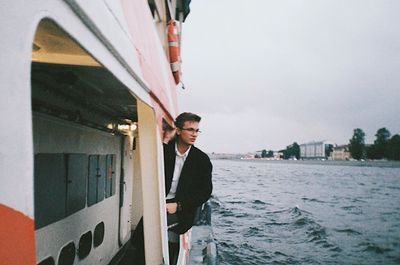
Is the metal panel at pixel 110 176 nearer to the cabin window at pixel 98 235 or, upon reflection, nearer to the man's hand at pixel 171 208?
the cabin window at pixel 98 235

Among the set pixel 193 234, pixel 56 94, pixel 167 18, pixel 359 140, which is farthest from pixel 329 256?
pixel 359 140

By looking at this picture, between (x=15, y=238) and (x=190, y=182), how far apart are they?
286 centimetres

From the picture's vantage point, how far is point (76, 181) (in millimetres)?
4684

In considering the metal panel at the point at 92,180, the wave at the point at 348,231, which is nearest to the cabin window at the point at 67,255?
the metal panel at the point at 92,180

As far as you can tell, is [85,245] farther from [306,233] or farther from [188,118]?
[306,233]

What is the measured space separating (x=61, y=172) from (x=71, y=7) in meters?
3.40

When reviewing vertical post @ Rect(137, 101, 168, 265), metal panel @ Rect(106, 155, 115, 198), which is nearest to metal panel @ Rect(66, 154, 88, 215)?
metal panel @ Rect(106, 155, 115, 198)

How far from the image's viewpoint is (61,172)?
4.08m

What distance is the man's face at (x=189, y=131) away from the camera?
135 inches

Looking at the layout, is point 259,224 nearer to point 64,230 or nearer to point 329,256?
point 329,256

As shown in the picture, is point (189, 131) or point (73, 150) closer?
point (189, 131)

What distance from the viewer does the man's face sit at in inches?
135

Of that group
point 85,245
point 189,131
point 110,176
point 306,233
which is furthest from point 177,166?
point 306,233

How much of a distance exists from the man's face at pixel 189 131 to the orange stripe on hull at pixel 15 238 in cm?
260
